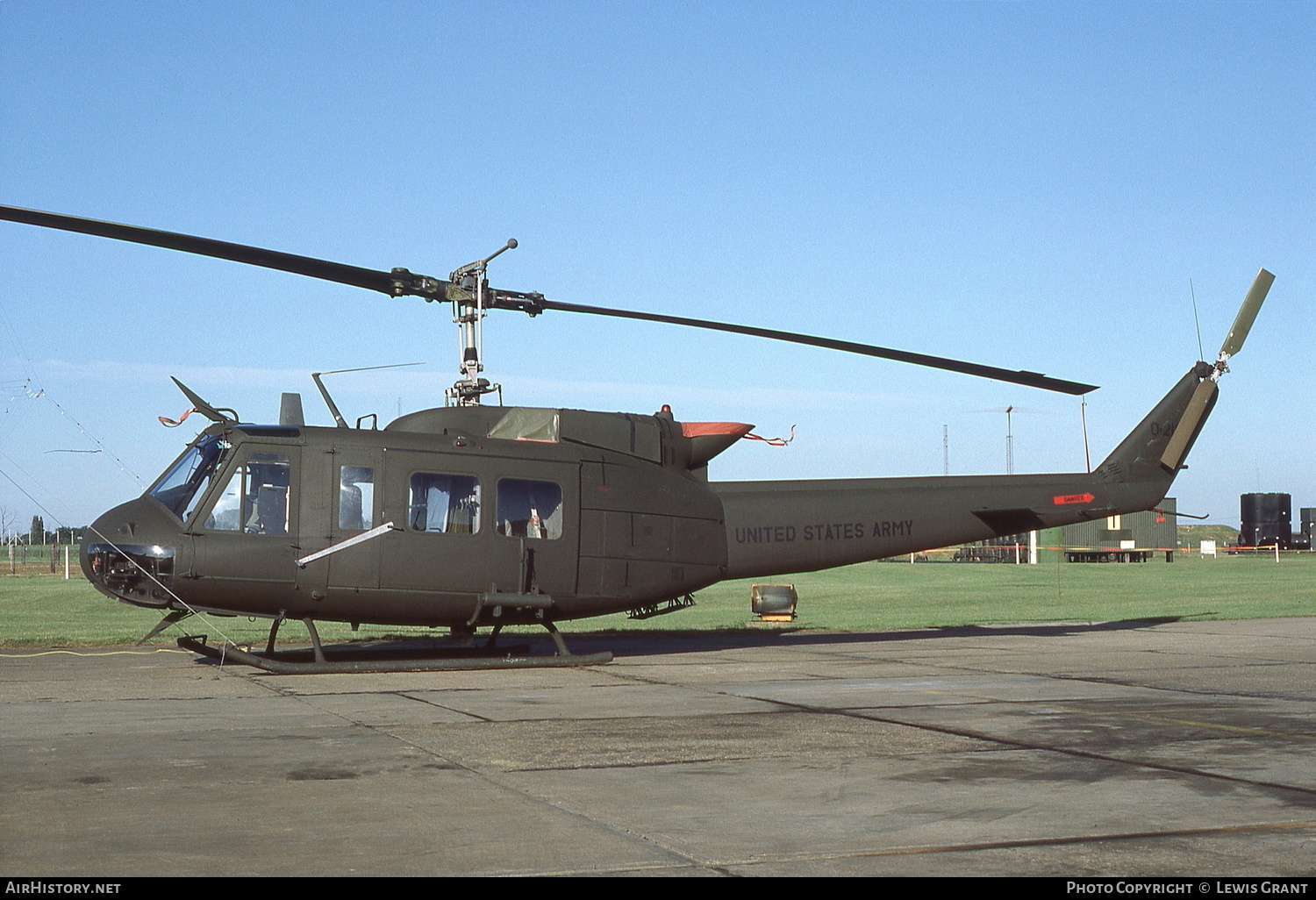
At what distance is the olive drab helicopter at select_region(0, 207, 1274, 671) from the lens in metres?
13.1

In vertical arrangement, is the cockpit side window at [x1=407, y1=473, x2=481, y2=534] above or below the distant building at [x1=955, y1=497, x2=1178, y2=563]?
below

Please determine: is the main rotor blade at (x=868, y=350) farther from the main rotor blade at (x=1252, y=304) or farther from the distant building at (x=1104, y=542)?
the distant building at (x=1104, y=542)

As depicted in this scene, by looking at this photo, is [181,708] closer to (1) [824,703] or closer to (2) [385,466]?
(2) [385,466]

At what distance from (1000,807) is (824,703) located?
4572 mm

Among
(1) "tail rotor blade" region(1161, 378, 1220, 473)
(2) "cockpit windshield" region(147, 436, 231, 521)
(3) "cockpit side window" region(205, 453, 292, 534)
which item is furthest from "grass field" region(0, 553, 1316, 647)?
(1) "tail rotor blade" region(1161, 378, 1220, 473)

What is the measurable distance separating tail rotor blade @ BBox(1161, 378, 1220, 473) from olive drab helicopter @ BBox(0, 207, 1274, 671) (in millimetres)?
4395

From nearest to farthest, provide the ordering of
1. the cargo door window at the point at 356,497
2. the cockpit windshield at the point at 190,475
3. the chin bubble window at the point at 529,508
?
the cockpit windshield at the point at 190,475 < the cargo door window at the point at 356,497 < the chin bubble window at the point at 529,508

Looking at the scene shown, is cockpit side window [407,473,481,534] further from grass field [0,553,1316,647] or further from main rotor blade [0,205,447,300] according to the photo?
grass field [0,553,1316,647]

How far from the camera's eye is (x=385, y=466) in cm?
1380

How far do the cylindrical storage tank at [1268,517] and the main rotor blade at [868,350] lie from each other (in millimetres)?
85724

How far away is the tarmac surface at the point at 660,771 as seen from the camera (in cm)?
555

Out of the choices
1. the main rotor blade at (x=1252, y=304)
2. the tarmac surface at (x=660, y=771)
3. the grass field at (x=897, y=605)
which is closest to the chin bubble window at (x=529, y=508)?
the tarmac surface at (x=660, y=771)

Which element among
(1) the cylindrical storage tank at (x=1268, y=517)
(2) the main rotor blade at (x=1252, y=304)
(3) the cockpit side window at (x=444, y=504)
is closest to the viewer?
(3) the cockpit side window at (x=444, y=504)
